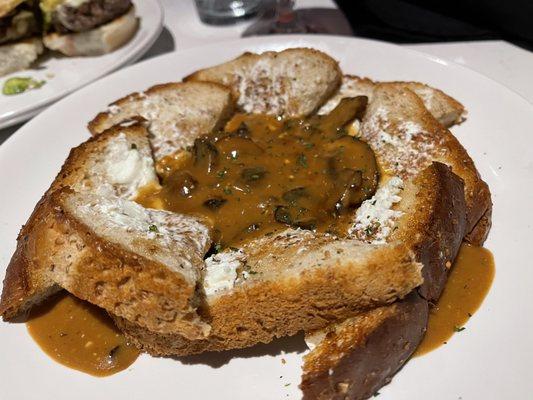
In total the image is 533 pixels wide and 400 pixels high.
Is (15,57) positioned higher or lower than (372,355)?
lower

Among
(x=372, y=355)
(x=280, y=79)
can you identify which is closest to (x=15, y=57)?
(x=280, y=79)

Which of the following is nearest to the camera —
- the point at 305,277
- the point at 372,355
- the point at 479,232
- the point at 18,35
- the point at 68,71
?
the point at 372,355

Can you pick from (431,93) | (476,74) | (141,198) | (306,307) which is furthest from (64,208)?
(476,74)

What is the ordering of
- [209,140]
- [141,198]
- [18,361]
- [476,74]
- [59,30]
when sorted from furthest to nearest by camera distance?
[59,30] → [476,74] → [209,140] → [141,198] → [18,361]

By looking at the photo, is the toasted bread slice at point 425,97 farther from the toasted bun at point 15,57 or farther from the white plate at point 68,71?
the toasted bun at point 15,57

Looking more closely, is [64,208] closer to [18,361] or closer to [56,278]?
[56,278]

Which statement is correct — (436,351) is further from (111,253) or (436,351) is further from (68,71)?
(68,71)

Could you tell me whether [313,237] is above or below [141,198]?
above
